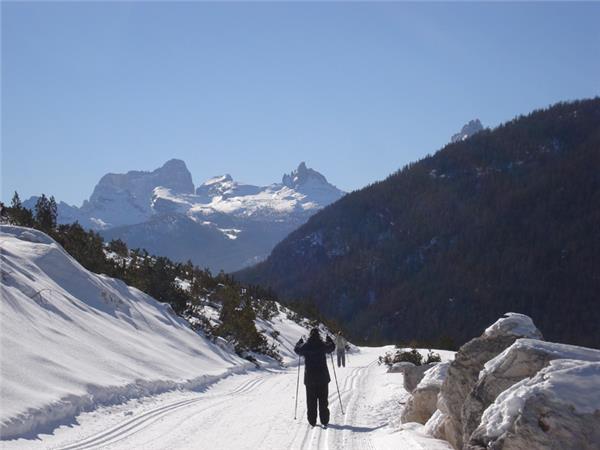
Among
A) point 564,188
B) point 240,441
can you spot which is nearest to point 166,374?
point 240,441

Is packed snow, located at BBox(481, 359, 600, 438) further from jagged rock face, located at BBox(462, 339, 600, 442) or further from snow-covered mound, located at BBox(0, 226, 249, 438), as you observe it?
snow-covered mound, located at BBox(0, 226, 249, 438)

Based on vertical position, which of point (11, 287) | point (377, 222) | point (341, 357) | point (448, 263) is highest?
point (377, 222)

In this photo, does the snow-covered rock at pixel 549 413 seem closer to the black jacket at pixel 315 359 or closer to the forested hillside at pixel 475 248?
the black jacket at pixel 315 359

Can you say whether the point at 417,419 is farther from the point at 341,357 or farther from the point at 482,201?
the point at 482,201

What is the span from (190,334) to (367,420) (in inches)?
527

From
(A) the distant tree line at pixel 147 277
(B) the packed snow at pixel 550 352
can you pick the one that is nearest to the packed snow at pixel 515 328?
(B) the packed snow at pixel 550 352

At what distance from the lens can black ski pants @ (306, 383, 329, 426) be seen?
417 inches

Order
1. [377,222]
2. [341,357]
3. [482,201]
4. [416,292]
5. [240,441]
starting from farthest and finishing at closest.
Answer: [377,222] → [482,201] → [416,292] → [341,357] → [240,441]

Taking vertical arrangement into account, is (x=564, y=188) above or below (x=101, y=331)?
above

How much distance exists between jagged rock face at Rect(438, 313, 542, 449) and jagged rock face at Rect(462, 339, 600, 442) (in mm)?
1005

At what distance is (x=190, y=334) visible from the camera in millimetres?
23797

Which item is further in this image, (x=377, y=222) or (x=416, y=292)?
(x=377, y=222)

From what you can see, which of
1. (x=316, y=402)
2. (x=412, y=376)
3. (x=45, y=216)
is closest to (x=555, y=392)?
(x=316, y=402)

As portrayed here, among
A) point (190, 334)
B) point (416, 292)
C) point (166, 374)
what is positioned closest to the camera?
point (166, 374)
